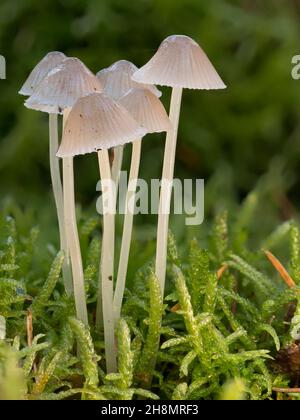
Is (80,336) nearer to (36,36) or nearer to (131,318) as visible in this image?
(131,318)

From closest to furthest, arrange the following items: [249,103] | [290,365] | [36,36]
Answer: [290,365]
[36,36]
[249,103]

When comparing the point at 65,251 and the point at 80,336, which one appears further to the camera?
the point at 65,251

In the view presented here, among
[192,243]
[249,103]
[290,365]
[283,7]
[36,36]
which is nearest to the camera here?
[290,365]

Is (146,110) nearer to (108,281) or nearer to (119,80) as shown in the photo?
(119,80)

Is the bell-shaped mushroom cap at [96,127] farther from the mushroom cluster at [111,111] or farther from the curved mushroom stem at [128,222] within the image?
the curved mushroom stem at [128,222]

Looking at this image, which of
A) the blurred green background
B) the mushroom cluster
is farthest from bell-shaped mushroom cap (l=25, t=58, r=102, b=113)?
the blurred green background

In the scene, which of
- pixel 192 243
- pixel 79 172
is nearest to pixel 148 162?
pixel 79 172

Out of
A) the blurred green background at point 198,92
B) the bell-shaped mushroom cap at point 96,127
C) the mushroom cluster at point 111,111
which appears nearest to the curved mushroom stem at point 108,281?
the mushroom cluster at point 111,111

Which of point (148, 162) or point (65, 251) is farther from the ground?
point (148, 162)
